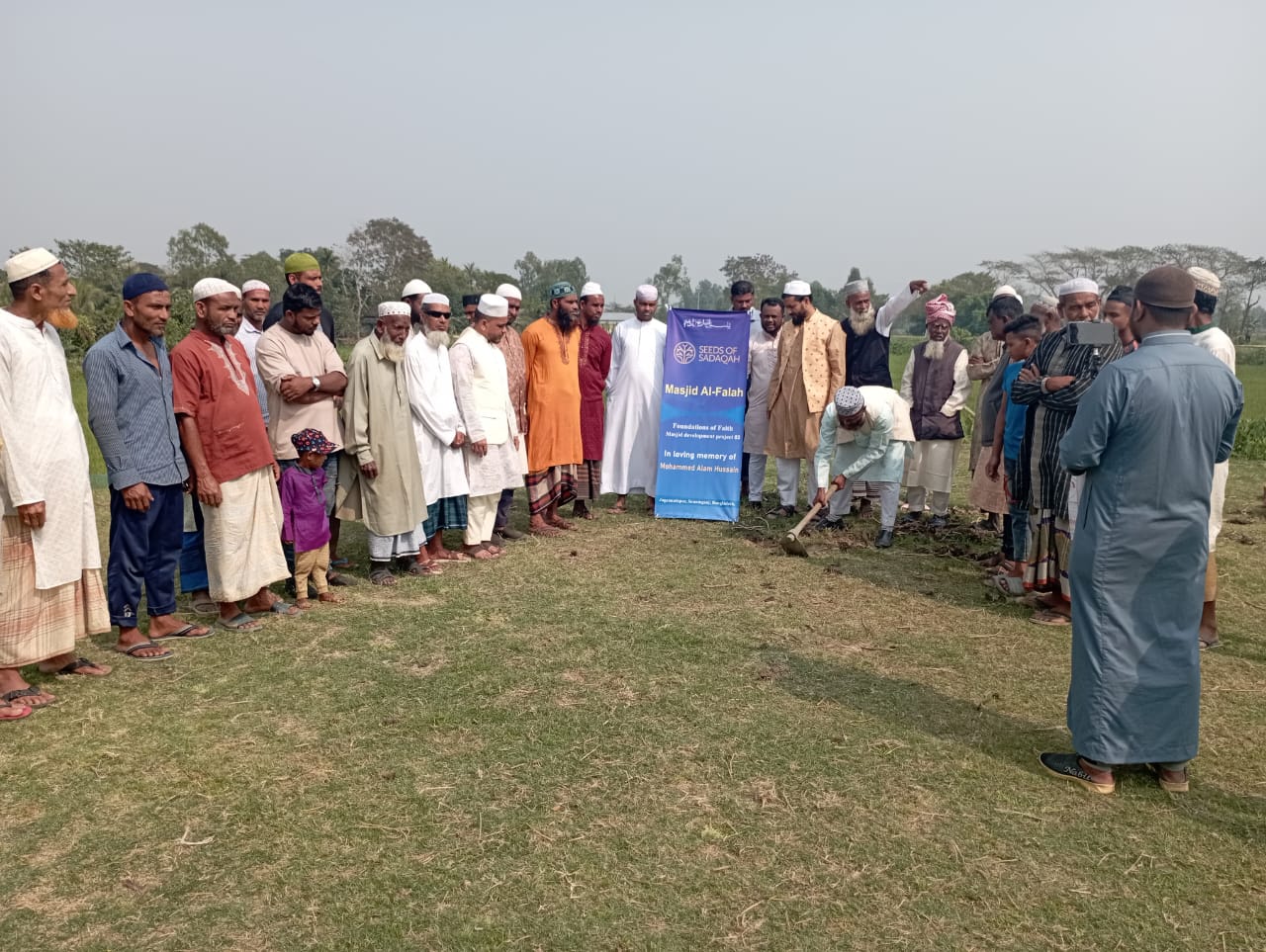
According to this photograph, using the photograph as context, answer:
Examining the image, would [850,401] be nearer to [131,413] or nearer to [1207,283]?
[1207,283]

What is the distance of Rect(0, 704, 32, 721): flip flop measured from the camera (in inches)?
A: 149

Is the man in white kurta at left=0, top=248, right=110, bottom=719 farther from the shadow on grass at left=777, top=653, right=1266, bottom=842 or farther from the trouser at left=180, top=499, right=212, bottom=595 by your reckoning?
the shadow on grass at left=777, top=653, right=1266, bottom=842

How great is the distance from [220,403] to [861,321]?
5.45 m

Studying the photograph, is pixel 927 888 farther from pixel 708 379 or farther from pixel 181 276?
pixel 181 276

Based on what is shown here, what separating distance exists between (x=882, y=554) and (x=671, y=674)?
2.94 m

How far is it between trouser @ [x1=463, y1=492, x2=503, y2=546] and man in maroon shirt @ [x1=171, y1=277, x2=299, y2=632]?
1.68m

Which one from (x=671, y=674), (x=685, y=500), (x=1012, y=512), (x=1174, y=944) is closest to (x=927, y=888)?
(x=1174, y=944)

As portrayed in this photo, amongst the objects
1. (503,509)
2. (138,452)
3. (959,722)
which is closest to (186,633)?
(138,452)

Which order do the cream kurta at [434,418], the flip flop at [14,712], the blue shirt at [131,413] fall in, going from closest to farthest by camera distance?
the flip flop at [14,712] < the blue shirt at [131,413] < the cream kurta at [434,418]

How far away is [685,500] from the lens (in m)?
7.95

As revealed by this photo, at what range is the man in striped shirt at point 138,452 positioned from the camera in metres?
4.30

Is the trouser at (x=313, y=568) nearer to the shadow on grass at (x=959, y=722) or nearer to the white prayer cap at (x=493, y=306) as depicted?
the white prayer cap at (x=493, y=306)

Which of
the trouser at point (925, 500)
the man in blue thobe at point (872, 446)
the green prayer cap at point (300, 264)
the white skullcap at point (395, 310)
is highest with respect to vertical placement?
the green prayer cap at point (300, 264)

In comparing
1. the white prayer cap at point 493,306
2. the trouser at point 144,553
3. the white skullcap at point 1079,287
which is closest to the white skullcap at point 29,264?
the trouser at point 144,553
